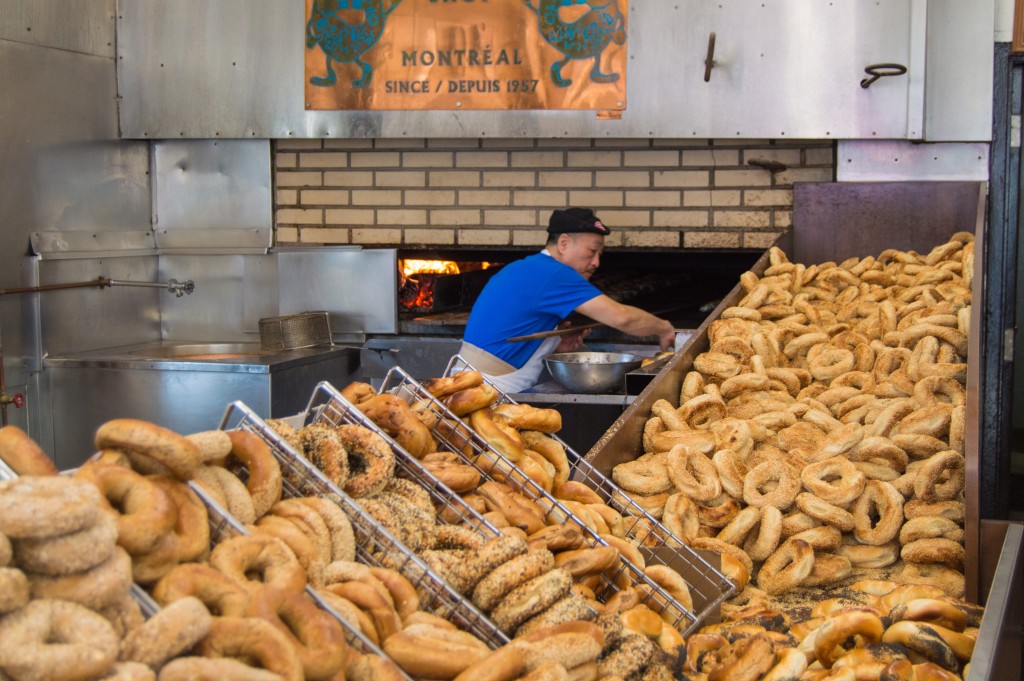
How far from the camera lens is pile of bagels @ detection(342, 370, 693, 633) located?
2141 millimetres

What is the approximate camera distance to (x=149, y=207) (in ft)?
21.5

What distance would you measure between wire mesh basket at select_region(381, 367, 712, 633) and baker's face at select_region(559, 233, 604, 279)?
2862 mm

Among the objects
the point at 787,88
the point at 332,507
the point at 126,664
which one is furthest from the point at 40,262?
the point at 126,664

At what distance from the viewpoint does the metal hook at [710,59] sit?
18.1 feet

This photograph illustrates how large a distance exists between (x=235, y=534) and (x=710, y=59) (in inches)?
180

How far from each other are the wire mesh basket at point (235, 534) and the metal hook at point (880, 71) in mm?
4608

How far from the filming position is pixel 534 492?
2451 millimetres

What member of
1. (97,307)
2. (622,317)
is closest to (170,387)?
(97,307)

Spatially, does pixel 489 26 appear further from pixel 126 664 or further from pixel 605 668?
pixel 126 664

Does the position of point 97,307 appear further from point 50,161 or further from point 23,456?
point 23,456

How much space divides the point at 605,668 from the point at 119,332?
5136mm

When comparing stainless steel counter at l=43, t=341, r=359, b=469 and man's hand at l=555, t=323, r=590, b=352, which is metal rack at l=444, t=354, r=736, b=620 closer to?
man's hand at l=555, t=323, r=590, b=352

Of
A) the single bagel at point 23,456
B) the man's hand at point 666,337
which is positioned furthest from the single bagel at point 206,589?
the man's hand at point 666,337

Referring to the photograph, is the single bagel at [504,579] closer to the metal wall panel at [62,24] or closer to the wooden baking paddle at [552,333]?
the wooden baking paddle at [552,333]
